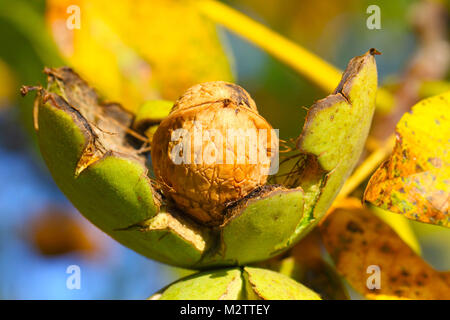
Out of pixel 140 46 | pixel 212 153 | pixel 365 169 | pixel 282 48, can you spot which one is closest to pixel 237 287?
pixel 212 153

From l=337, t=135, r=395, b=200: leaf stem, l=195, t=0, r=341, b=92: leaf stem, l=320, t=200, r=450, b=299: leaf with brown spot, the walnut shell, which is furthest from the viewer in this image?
l=195, t=0, r=341, b=92: leaf stem

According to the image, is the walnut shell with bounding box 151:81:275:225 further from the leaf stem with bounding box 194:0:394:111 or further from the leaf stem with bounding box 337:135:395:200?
the leaf stem with bounding box 194:0:394:111

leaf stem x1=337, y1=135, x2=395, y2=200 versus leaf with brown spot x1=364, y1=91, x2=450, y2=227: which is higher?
leaf with brown spot x1=364, y1=91, x2=450, y2=227

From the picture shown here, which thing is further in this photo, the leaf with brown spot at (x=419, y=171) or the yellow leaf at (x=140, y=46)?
the yellow leaf at (x=140, y=46)

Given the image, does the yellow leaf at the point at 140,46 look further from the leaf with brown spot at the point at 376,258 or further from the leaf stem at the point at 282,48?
the leaf with brown spot at the point at 376,258

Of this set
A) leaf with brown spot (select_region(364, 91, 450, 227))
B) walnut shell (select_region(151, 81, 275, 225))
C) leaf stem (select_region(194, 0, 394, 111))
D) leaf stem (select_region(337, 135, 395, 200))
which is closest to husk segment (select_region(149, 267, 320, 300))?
walnut shell (select_region(151, 81, 275, 225))

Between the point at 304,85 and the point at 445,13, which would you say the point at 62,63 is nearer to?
the point at 304,85

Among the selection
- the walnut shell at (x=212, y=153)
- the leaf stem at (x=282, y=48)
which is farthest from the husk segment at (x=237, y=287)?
the leaf stem at (x=282, y=48)

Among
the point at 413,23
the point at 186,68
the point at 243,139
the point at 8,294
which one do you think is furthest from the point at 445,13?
the point at 8,294
